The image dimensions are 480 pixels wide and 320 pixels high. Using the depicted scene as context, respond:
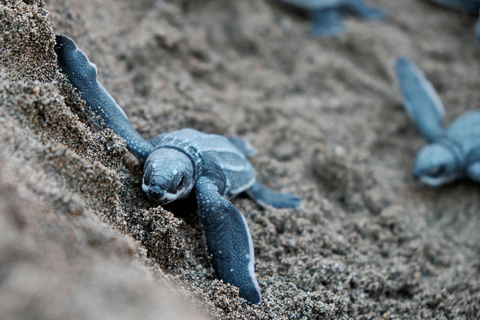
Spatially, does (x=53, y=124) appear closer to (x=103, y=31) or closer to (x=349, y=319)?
(x=103, y=31)

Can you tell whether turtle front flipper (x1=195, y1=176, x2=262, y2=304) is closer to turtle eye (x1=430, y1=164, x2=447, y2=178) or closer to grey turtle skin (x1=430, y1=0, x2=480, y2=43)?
turtle eye (x1=430, y1=164, x2=447, y2=178)

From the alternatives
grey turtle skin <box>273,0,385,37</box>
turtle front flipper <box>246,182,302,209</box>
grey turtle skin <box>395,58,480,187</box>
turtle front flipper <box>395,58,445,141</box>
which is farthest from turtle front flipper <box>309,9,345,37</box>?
turtle front flipper <box>246,182,302,209</box>

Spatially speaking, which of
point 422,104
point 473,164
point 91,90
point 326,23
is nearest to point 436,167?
point 473,164

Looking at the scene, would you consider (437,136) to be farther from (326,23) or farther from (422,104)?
(326,23)

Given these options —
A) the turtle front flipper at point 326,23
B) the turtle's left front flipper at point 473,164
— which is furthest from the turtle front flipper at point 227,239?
the turtle front flipper at point 326,23

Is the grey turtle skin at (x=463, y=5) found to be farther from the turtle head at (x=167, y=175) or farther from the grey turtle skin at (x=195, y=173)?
the turtle head at (x=167, y=175)

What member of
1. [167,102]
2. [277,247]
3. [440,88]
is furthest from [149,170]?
[440,88]
